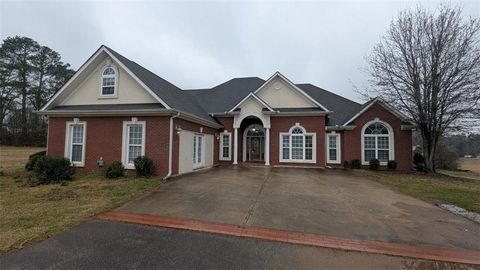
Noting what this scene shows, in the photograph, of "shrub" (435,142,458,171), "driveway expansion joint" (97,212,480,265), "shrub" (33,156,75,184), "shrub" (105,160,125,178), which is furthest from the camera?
"shrub" (435,142,458,171)

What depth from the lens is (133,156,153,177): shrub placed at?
1117 cm

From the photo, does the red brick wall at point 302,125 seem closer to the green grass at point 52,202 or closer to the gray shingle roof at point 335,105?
the gray shingle roof at point 335,105

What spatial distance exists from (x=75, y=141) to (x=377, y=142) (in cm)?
1914

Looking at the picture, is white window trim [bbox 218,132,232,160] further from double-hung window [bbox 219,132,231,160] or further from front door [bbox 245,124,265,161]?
front door [bbox 245,124,265,161]

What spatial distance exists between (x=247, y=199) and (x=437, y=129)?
16.2 meters

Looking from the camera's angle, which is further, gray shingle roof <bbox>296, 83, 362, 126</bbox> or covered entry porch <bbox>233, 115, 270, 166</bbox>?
covered entry porch <bbox>233, 115, 270, 166</bbox>

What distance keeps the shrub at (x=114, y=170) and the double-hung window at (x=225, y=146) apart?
332 inches

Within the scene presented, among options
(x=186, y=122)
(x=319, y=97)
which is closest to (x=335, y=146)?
(x=319, y=97)

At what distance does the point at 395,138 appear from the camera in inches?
697

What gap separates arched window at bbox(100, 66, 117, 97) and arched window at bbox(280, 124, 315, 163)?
1093 centimetres

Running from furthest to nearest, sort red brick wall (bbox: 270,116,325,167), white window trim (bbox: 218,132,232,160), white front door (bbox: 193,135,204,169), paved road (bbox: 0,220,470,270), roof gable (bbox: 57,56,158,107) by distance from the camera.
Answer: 1. white window trim (bbox: 218,132,232,160)
2. red brick wall (bbox: 270,116,325,167)
3. white front door (bbox: 193,135,204,169)
4. roof gable (bbox: 57,56,158,107)
5. paved road (bbox: 0,220,470,270)

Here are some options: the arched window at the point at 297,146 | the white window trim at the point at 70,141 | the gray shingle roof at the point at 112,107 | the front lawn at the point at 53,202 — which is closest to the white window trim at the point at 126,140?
the gray shingle roof at the point at 112,107

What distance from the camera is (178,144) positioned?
40.5 ft

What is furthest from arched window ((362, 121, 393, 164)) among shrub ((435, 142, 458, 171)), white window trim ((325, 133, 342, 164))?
shrub ((435, 142, 458, 171))
